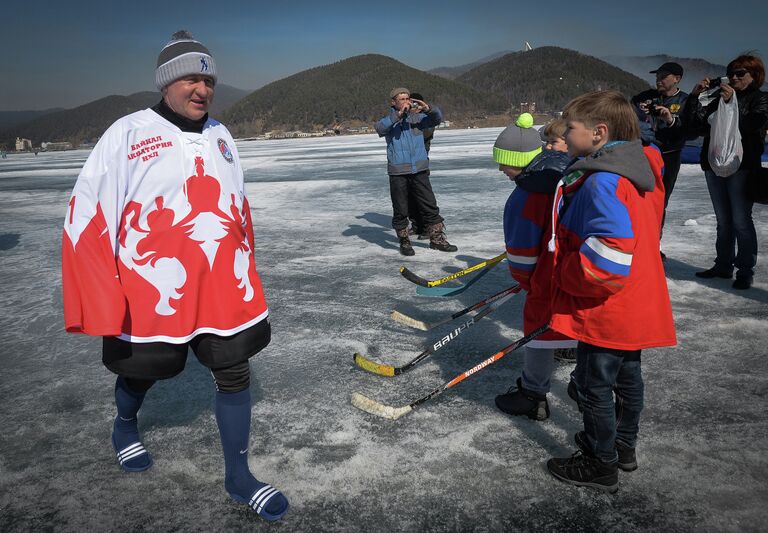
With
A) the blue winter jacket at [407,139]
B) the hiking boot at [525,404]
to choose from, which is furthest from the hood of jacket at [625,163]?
the blue winter jacket at [407,139]

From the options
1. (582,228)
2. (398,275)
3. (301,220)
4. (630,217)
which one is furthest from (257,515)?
(301,220)

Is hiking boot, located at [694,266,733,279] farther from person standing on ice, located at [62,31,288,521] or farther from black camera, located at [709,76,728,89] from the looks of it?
person standing on ice, located at [62,31,288,521]

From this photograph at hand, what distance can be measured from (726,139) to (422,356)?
10.0ft

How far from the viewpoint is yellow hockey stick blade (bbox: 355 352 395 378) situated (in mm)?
3004

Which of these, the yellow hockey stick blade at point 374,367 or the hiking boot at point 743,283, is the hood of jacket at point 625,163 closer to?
the yellow hockey stick blade at point 374,367

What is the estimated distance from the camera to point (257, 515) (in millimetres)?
2023

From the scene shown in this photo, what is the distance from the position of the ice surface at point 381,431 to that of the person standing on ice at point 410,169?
1.26m

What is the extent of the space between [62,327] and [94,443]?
1919 mm

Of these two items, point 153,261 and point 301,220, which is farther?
point 301,220

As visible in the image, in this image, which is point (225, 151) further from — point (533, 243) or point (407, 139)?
point (407, 139)

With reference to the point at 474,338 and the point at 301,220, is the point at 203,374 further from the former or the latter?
the point at 301,220

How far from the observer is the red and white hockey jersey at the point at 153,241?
1.80 metres

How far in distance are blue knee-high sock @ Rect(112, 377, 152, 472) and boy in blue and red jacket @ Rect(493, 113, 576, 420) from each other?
1.70m

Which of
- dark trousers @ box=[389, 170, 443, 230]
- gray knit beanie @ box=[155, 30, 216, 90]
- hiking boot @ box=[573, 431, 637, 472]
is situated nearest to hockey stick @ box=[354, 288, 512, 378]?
hiking boot @ box=[573, 431, 637, 472]
